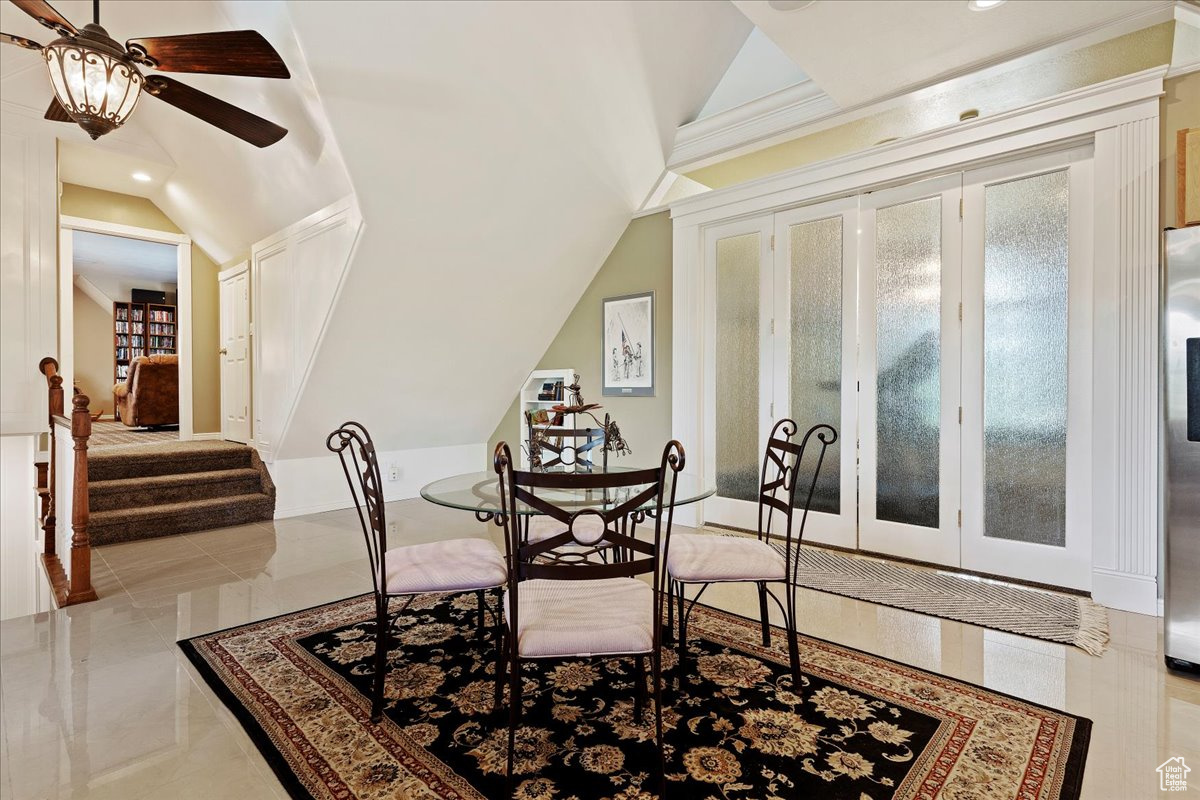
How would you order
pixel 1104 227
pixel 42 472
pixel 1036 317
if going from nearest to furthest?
pixel 1104 227 → pixel 1036 317 → pixel 42 472

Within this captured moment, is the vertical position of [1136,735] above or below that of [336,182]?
below

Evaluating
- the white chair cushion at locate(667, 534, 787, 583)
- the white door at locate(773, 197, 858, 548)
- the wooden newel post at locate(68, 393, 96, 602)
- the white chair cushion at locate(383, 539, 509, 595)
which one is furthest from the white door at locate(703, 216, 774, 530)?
the wooden newel post at locate(68, 393, 96, 602)

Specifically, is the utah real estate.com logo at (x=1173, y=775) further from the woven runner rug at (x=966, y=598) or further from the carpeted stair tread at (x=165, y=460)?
the carpeted stair tread at (x=165, y=460)

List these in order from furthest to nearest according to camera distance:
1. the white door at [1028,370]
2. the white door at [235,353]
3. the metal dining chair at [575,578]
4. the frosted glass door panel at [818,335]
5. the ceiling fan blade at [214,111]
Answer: the white door at [235,353] → the frosted glass door panel at [818,335] → the white door at [1028,370] → the ceiling fan blade at [214,111] → the metal dining chair at [575,578]

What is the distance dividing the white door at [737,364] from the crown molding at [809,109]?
566mm

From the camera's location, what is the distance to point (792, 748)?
1.71m

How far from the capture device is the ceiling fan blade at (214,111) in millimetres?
2486

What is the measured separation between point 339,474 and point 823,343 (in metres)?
4.32

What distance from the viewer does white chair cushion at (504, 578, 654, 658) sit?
5.01 ft

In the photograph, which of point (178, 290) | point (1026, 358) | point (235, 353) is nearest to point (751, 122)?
point (1026, 358)

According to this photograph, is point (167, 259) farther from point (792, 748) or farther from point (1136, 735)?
point (1136, 735)

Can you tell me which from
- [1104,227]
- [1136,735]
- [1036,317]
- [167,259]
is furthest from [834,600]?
[167,259]

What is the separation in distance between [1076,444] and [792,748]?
8.06ft

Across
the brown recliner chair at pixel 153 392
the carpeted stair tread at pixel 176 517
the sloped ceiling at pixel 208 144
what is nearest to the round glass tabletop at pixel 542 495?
the sloped ceiling at pixel 208 144
